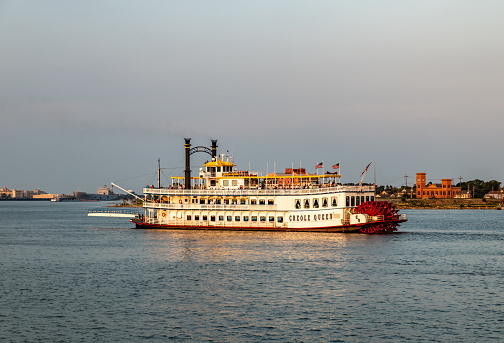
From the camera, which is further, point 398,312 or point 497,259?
point 497,259

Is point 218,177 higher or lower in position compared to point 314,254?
higher

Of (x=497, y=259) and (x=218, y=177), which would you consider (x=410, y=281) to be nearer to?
(x=497, y=259)

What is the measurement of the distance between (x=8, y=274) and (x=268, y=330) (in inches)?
1082

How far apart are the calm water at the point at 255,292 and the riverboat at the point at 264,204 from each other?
6934 mm

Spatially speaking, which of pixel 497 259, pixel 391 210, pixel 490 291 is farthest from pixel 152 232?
pixel 490 291

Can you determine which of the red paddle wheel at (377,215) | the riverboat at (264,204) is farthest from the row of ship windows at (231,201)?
the red paddle wheel at (377,215)

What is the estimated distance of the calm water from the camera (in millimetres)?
30875

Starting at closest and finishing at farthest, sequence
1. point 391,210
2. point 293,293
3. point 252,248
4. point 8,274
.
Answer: point 293,293
point 8,274
point 252,248
point 391,210

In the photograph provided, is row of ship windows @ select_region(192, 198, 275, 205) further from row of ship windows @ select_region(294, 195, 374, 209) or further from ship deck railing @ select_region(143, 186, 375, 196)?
row of ship windows @ select_region(294, 195, 374, 209)

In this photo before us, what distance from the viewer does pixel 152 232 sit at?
8750cm

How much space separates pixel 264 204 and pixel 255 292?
132ft

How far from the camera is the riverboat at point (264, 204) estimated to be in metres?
75.4

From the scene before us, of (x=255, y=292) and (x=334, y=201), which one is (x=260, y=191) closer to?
(x=334, y=201)

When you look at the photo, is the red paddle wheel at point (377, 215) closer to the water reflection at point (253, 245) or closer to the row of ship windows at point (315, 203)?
the water reflection at point (253, 245)
